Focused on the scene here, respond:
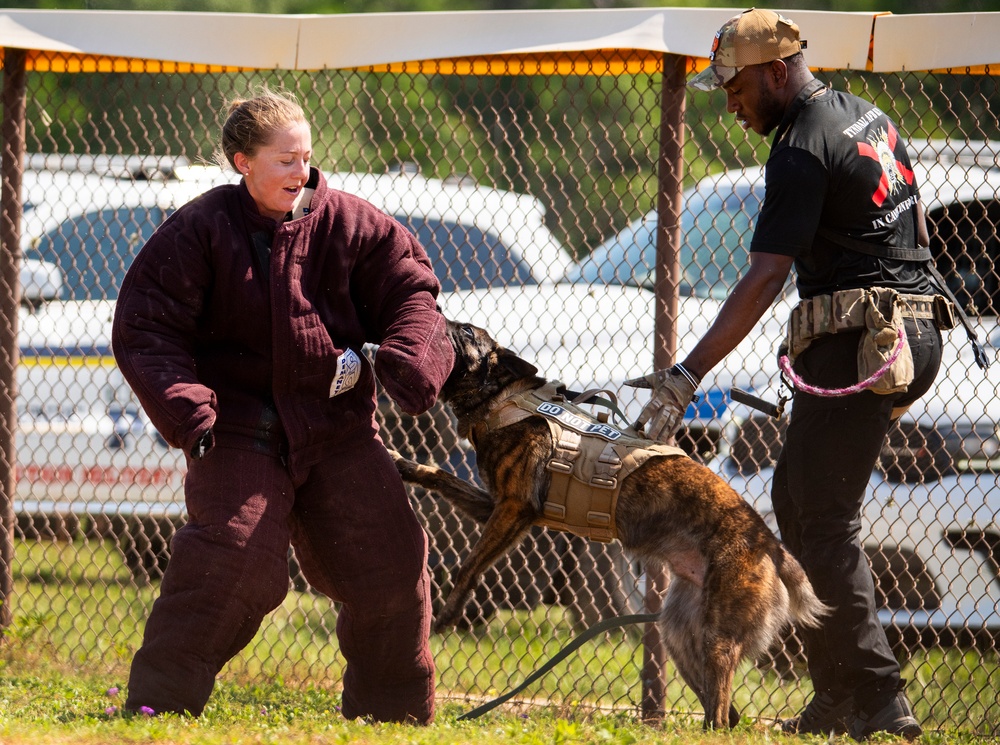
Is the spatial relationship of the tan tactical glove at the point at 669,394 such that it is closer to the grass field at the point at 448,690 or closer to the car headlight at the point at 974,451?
the grass field at the point at 448,690

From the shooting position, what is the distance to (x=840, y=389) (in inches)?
132

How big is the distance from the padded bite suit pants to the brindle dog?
1.10 feet

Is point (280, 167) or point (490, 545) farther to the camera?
point (490, 545)

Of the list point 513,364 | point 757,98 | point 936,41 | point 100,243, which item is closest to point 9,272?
point 100,243

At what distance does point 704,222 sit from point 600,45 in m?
1.99

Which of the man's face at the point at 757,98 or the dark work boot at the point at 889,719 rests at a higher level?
the man's face at the point at 757,98

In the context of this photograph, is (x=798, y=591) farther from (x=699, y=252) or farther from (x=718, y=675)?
(x=699, y=252)

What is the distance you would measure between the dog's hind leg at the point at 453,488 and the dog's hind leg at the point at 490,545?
148 millimetres

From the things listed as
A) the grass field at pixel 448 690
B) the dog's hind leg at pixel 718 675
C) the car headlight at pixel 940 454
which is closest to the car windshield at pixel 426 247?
the grass field at pixel 448 690

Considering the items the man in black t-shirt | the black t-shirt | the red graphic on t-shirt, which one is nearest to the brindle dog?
the man in black t-shirt

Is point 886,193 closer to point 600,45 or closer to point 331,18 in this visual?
point 600,45

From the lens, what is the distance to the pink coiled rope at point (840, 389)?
3230mm

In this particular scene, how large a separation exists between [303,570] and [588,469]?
3.09ft

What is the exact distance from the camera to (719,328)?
127 inches
